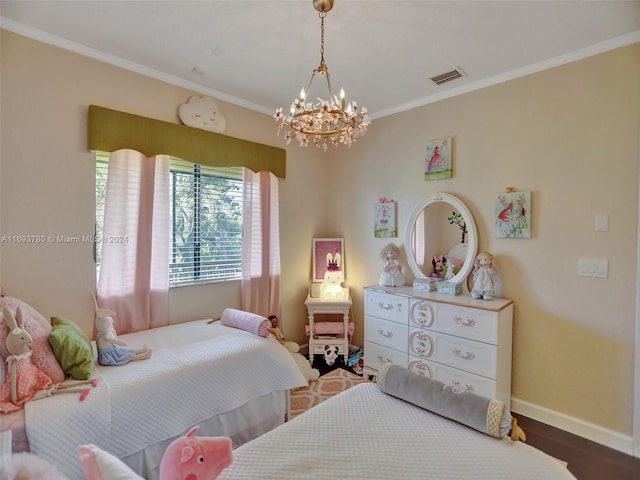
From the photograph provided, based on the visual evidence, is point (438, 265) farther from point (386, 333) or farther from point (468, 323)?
point (386, 333)

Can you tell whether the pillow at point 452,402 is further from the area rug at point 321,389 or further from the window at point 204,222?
the window at point 204,222

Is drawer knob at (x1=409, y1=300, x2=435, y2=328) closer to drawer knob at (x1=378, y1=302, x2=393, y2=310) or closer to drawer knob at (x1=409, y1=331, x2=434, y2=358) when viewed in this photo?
drawer knob at (x1=409, y1=331, x2=434, y2=358)

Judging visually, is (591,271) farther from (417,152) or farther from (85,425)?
(85,425)

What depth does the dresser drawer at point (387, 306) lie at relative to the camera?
273 cm

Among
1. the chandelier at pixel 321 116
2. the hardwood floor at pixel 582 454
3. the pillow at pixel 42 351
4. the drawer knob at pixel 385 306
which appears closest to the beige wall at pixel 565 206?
the hardwood floor at pixel 582 454

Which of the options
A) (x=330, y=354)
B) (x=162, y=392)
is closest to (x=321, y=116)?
(x=162, y=392)

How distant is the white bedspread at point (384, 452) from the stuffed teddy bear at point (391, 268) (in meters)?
1.75

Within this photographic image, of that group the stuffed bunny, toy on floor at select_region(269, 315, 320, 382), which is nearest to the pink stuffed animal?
the stuffed bunny

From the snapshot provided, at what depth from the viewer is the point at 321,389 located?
2779mm

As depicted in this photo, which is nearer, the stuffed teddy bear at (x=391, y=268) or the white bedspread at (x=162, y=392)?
the white bedspread at (x=162, y=392)

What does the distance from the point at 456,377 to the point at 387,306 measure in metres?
0.75

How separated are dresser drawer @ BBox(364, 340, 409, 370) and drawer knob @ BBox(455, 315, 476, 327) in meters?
0.56

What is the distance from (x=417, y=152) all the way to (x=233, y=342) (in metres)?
2.28

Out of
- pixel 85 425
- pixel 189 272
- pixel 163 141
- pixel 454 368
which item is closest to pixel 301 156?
pixel 163 141
